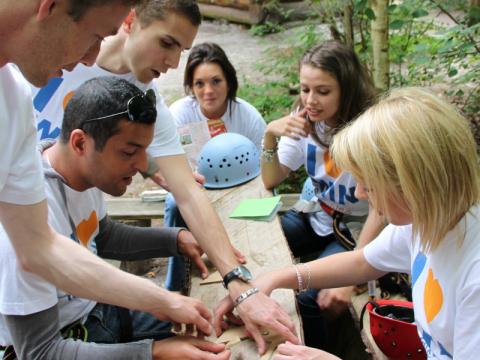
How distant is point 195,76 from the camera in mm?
3748

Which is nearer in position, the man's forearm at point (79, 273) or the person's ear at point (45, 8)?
the person's ear at point (45, 8)

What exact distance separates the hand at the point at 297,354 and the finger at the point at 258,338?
0.07 m

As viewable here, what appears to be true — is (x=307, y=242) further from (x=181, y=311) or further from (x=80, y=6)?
(x=80, y=6)

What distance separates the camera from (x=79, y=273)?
1.69m

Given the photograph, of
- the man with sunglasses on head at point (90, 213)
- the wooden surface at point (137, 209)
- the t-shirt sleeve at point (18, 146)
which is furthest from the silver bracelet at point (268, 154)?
the t-shirt sleeve at point (18, 146)

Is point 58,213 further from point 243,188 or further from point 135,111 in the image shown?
point 243,188

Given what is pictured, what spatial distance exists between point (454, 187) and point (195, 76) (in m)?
2.58

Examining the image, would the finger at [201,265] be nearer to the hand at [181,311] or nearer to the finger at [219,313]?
the finger at [219,313]

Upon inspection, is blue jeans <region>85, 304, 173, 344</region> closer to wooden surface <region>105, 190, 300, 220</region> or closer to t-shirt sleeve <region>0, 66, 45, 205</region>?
t-shirt sleeve <region>0, 66, 45, 205</region>

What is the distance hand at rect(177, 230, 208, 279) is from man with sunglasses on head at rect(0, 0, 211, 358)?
1.45 feet

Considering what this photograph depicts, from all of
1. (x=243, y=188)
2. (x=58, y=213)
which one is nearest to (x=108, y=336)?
(x=58, y=213)

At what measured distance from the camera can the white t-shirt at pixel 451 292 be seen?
1381 millimetres

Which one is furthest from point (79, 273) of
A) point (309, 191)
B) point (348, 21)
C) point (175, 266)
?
point (348, 21)

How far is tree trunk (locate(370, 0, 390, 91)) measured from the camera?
3.72 meters
